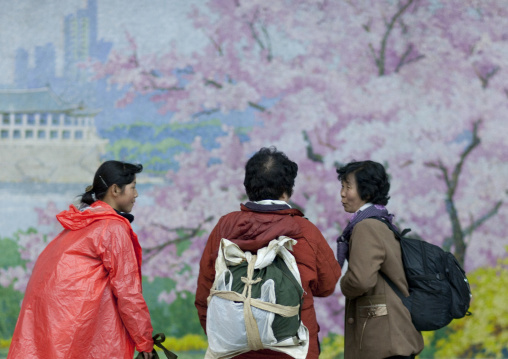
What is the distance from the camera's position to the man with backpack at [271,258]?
1.89 meters

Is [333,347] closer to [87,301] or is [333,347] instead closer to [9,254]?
[9,254]

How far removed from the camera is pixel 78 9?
4469 millimetres

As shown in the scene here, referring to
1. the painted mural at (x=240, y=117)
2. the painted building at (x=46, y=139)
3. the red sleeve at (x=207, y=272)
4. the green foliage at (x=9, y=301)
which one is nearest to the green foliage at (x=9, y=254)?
the painted mural at (x=240, y=117)

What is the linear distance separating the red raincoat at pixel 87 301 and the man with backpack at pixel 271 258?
A: 0.27m

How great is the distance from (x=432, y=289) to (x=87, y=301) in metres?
1.25

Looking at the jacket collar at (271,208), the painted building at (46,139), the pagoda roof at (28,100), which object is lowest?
the jacket collar at (271,208)

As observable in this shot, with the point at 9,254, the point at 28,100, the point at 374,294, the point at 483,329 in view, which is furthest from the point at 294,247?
the point at 28,100

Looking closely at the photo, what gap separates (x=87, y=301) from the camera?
85.4 inches

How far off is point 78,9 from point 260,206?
10.0 feet

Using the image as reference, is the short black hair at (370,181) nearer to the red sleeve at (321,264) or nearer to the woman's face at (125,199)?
the red sleeve at (321,264)

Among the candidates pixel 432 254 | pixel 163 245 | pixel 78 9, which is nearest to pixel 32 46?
pixel 78 9

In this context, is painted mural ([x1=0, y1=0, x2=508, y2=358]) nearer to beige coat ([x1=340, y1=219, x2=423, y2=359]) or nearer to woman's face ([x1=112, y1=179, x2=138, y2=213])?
woman's face ([x1=112, y1=179, x2=138, y2=213])

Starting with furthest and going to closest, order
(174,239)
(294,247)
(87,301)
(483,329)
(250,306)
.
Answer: (174,239)
(483,329)
(87,301)
(294,247)
(250,306)

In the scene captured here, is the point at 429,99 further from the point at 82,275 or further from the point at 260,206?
the point at 82,275
